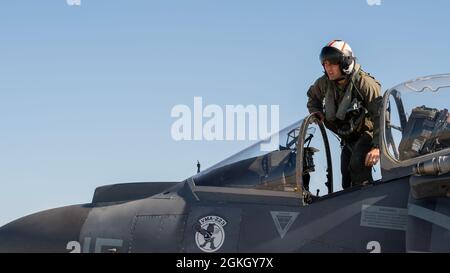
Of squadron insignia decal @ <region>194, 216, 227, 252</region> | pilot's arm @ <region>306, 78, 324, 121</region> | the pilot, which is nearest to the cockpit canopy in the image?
the pilot

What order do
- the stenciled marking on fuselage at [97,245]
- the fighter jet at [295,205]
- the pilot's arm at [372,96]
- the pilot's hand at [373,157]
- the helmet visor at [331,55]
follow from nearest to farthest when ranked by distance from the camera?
the fighter jet at [295,205]
the pilot's hand at [373,157]
the stenciled marking on fuselage at [97,245]
the pilot's arm at [372,96]
the helmet visor at [331,55]

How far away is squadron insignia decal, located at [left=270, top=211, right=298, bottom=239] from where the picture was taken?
739cm

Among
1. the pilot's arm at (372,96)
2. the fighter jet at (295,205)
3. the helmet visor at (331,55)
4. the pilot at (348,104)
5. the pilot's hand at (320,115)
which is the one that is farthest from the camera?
the helmet visor at (331,55)

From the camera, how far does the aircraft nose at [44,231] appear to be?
8.20 meters

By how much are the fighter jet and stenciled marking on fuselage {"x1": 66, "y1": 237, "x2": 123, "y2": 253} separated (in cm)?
1

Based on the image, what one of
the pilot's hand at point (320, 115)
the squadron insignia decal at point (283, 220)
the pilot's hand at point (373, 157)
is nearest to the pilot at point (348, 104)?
the pilot's hand at point (320, 115)

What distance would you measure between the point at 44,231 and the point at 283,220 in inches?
109

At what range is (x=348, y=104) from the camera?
8664 mm

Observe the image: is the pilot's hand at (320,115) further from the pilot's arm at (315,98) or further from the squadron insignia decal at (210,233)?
the squadron insignia decal at (210,233)

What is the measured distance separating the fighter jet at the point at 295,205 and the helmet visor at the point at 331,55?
81 cm

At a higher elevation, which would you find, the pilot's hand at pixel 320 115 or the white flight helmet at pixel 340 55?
the white flight helmet at pixel 340 55

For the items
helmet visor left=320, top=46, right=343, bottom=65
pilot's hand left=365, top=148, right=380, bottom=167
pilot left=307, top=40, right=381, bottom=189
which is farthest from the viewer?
helmet visor left=320, top=46, right=343, bottom=65

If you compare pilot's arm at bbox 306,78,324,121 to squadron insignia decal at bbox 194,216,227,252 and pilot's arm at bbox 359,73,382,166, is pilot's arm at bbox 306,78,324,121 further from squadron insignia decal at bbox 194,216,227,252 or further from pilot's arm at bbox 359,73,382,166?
squadron insignia decal at bbox 194,216,227,252
